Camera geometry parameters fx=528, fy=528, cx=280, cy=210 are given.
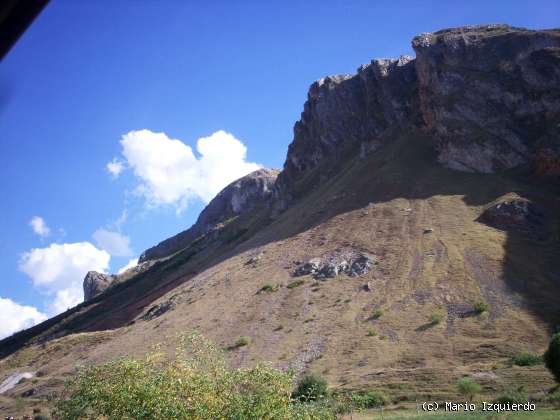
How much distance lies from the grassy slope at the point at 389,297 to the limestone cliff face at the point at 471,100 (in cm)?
425

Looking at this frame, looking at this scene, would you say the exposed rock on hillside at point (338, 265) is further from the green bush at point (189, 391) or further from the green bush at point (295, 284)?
the green bush at point (189, 391)

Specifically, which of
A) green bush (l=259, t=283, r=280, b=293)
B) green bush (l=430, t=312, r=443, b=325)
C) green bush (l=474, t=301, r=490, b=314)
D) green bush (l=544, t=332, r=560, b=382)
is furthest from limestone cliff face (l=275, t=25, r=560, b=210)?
green bush (l=544, t=332, r=560, b=382)

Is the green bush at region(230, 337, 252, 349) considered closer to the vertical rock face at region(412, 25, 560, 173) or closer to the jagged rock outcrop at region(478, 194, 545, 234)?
the jagged rock outcrop at region(478, 194, 545, 234)

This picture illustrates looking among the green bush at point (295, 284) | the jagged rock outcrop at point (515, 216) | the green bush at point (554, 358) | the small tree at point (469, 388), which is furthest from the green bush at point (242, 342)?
the jagged rock outcrop at point (515, 216)

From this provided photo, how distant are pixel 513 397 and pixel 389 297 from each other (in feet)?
69.0

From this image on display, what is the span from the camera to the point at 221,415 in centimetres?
1226

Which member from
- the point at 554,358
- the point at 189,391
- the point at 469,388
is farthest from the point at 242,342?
the point at 189,391

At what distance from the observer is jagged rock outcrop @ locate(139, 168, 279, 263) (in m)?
148

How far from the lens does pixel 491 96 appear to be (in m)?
71.2

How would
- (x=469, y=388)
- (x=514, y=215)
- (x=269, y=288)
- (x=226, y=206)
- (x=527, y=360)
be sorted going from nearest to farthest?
(x=469, y=388) → (x=527, y=360) → (x=269, y=288) → (x=514, y=215) → (x=226, y=206)

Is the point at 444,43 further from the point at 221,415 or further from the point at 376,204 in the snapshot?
the point at 221,415

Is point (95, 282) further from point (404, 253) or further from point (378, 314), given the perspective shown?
point (378, 314)

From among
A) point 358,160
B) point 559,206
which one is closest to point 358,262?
point 559,206

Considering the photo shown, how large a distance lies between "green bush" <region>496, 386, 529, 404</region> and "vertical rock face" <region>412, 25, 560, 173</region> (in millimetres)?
44237
